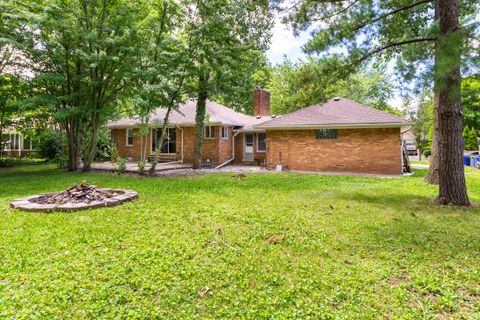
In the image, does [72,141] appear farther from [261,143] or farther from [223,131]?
[261,143]

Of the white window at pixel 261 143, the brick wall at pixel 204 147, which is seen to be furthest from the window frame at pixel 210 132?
the white window at pixel 261 143

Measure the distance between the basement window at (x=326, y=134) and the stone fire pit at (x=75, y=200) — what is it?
32.2ft

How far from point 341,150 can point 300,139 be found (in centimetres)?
207

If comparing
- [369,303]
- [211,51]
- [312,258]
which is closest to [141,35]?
[211,51]

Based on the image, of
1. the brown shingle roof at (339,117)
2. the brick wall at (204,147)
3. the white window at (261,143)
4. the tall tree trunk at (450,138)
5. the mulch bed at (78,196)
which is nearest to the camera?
the tall tree trunk at (450,138)

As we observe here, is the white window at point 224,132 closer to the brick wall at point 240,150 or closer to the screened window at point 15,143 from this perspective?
the brick wall at point 240,150

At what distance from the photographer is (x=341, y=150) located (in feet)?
44.8

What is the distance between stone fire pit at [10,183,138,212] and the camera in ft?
19.1

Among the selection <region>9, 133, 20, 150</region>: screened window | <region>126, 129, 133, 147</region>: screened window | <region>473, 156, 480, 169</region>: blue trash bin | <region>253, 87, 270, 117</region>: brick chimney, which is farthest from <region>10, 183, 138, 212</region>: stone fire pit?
<region>9, 133, 20, 150</region>: screened window

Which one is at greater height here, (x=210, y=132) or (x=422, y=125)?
(x=422, y=125)

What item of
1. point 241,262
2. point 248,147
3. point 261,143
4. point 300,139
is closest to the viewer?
point 241,262

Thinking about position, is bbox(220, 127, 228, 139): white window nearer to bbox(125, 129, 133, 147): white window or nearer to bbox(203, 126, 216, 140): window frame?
bbox(203, 126, 216, 140): window frame

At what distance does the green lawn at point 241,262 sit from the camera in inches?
101

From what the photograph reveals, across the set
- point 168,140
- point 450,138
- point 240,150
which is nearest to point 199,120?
point 168,140
